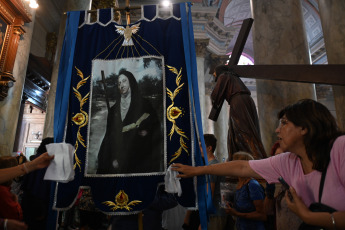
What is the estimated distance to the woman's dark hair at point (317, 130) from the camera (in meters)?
1.23

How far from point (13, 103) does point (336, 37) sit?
5.00 metres

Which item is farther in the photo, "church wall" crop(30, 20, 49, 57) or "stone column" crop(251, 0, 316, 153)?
"church wall" crop(30, 20, 49, 57)

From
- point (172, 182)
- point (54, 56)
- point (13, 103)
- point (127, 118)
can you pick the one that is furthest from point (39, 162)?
point (54, 56)

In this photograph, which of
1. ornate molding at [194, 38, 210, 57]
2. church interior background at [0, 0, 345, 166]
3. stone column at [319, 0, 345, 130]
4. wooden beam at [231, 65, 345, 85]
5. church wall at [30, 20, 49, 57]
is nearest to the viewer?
wooden beam at [231, 65, 345, 85]

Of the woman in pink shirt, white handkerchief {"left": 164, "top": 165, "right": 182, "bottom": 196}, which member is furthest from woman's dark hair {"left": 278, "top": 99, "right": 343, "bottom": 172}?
white handkerchief {"left": 164, "top": 165, "right": 182, "bottom": 196}

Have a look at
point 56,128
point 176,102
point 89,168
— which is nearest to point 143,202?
point 89,168

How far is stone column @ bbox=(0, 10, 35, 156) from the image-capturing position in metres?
4.10

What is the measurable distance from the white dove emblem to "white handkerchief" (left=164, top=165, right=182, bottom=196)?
1.18 meters

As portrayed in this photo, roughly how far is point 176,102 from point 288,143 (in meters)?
0.93

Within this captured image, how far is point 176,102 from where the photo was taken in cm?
202

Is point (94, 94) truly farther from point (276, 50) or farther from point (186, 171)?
point (276, 50)

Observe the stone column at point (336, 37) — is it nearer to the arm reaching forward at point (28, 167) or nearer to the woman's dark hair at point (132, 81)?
the woman's dark hair at point (132, 81)

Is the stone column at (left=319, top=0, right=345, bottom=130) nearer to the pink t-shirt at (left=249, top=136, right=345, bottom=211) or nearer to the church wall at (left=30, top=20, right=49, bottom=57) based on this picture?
the pink t-shirt at (left=249, top=136, right=345, bottom=211)

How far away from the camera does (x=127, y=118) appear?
2.01 metres
